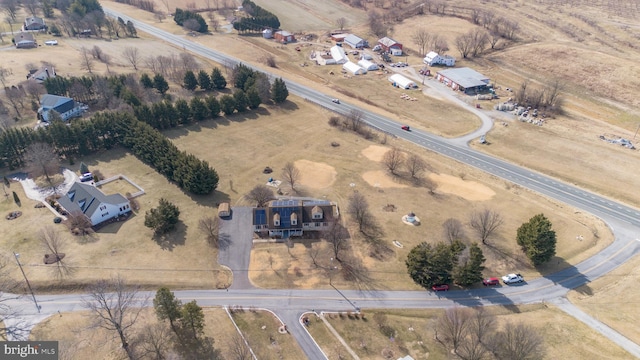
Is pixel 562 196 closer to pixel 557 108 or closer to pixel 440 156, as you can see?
pixel 440 156

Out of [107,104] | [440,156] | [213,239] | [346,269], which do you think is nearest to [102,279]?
[213,239]

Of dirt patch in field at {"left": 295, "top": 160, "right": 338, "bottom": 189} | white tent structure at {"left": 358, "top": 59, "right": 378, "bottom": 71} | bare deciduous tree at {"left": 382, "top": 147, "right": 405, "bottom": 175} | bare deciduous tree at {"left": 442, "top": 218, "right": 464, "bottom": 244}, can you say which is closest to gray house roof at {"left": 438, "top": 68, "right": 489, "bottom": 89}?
white tent structure at {"left": 358, "top": 59, "right": 378, "bottom": 71}

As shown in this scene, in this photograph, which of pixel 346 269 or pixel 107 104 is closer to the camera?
pixel 346 269

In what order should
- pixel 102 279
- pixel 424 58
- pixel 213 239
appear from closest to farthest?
pixel 102 279 < pixel 213 239 < pixel 424 58

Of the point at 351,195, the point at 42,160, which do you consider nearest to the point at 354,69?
the point at 351,195

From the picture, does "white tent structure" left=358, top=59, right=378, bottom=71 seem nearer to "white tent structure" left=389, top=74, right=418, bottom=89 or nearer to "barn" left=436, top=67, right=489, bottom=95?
"white tent structure" left=389, top=74, right=418, bottom=89

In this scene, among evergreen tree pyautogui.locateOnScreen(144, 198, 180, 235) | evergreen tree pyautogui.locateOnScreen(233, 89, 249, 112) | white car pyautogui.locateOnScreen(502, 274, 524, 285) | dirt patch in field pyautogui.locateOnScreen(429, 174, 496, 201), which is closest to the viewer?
white car pyautogui.locateOnScreen(502, 274, 524, 285)

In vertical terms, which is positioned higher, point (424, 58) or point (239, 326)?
point (424, 58)
